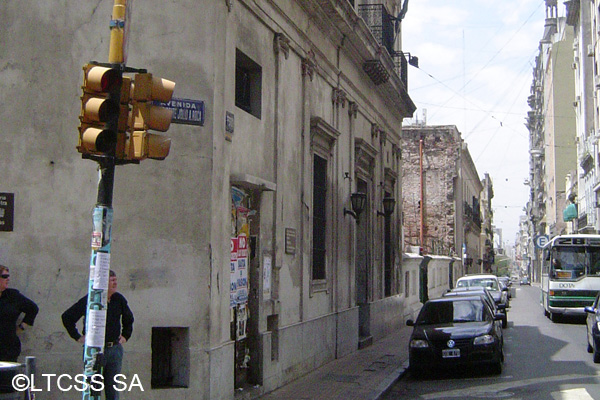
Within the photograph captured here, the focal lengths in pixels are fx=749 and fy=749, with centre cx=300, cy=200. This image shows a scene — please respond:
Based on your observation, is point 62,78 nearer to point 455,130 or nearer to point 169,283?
point 169,283

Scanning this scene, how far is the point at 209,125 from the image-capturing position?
9.87 m

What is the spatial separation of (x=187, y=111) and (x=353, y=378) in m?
6.46

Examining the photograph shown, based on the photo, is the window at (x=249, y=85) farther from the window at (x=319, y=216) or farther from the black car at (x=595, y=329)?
the black car at (x=595, y=329)

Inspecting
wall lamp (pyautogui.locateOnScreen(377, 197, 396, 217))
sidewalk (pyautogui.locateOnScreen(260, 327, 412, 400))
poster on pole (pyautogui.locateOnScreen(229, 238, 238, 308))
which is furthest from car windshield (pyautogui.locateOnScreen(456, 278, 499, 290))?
poster on pole (pyautogui.locateOnScreen(229, 238, 238, 308))

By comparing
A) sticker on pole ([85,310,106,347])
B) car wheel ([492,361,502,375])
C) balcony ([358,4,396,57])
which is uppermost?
balcony ([358,4,396,57])

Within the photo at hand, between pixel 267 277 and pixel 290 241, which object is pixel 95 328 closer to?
pixel 267 277

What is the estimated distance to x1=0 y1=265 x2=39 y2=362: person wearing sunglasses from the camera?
838 centimetres

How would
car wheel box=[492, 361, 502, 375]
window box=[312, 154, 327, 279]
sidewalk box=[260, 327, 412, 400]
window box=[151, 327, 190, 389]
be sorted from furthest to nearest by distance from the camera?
window box=[312, 154, 327, 279], car wheel box=[492, 361, 502, 375], sidewalk box=[260, 327, 412, 400], window box=[151, 327, 190, 389]

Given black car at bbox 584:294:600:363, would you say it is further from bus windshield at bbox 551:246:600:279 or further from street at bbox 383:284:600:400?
bus windshield at bbox 551:246:600:279

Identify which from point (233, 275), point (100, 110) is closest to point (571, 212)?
point (233, 275)

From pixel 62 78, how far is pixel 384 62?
14.0m

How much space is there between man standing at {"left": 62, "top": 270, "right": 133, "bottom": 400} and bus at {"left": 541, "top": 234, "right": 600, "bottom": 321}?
21.9 m

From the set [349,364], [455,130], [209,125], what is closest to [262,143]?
[209,125]

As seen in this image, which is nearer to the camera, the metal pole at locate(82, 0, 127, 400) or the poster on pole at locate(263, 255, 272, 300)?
the metal pole at locate(82, 0, 127, 400)
